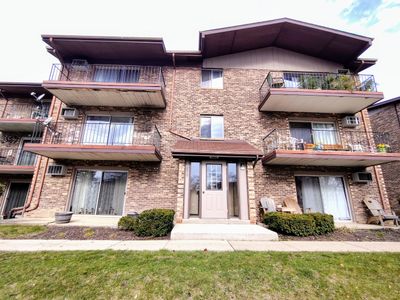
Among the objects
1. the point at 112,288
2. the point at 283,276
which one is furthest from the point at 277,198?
the point at 112,288

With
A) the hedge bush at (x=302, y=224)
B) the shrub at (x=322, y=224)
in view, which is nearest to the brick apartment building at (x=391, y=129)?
the shrub at (x=322, y=224)

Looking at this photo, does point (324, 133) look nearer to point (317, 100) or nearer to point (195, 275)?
point (317, 100)

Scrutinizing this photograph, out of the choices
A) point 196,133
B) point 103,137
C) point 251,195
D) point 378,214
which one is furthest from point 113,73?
point 378,214

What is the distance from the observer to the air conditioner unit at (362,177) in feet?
28.8

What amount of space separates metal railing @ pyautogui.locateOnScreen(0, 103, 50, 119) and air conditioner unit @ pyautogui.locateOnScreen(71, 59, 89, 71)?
378cm

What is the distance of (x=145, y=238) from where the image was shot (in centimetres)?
562

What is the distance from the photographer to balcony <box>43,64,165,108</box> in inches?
330

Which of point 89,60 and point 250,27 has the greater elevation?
point 250,27

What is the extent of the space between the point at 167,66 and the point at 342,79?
9.57 m

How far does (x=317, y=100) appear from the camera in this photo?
29.3ft

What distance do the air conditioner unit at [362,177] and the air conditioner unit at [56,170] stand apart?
48.5 feet

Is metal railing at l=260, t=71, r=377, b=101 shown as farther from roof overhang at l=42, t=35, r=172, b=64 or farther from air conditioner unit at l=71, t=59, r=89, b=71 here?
air conditioner unit at l=71, t=59, r=89, b=71

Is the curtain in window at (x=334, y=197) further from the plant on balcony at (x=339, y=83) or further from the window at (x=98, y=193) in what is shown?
the window at (x=98, y=193)

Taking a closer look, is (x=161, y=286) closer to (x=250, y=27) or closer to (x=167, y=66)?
(x=167, y=66)
